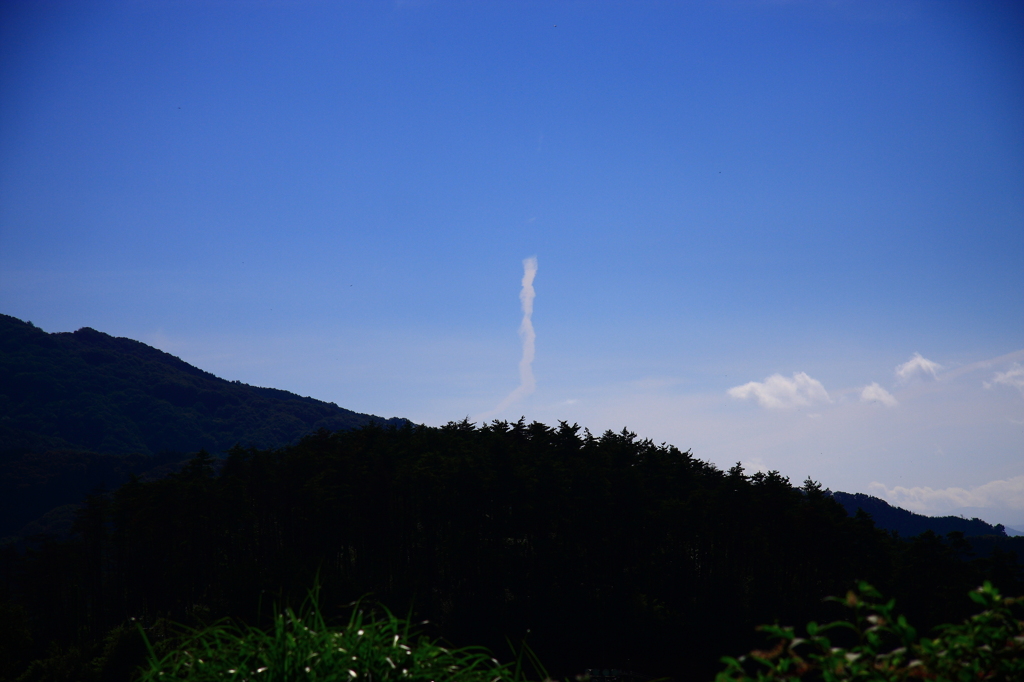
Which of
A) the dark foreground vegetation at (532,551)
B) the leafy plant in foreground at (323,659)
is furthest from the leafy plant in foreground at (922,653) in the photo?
the dark foreground vegetation at (532,551)

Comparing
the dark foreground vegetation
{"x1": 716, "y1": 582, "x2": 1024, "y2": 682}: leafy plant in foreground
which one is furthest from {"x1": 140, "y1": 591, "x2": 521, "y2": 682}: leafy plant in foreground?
the dark foreground vegetation

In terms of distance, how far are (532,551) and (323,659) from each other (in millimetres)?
47388

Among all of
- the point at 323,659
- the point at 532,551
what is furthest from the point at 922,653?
the point at 532,551

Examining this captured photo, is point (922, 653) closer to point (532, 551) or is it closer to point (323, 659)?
point (323, 659)

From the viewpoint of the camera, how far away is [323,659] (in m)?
5.61

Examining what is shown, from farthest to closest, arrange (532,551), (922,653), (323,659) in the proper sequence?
(532,551) < (323,659) < (922,653)

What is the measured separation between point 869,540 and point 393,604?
3621 centimetres

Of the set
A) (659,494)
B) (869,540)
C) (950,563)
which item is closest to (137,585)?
(659,494)

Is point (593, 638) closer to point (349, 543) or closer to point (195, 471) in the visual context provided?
point (349, 543)

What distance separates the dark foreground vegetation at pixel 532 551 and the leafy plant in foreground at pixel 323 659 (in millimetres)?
41289

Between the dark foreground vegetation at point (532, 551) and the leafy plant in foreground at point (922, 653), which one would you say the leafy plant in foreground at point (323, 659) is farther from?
the dark foreground vegetation at point (532, 551)

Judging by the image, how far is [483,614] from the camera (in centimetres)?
4825

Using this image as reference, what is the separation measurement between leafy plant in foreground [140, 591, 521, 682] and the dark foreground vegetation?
41289 millimetres

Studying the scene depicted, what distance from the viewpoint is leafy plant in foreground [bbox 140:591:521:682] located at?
5.60m
